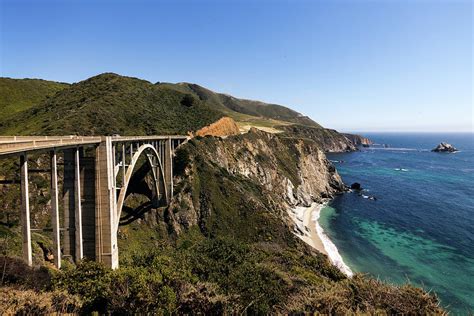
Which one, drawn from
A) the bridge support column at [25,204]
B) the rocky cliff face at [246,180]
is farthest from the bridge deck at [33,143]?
the rocky cliff face at [246,180]

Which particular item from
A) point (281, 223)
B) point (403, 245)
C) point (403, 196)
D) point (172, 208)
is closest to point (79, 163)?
point (172, 208)

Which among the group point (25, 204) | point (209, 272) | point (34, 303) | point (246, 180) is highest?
point (25, 204)

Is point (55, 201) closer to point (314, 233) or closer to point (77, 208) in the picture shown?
point (77, 208)

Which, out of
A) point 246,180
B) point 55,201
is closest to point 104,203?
point 55,201

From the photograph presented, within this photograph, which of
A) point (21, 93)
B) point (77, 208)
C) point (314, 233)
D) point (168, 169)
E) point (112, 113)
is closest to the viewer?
point (77, 208)

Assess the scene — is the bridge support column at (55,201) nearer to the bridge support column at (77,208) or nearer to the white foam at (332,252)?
the bridge support column at (77,208)
